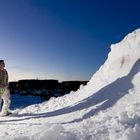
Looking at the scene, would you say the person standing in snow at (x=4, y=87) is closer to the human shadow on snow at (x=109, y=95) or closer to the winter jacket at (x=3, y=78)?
the winter jacket at (x=3, y=78)

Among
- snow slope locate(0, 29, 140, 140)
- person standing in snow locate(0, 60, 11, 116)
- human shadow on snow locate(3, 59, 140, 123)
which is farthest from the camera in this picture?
person standing in snow locate(0, 60, 11, 116)

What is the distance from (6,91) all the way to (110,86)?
3.66 metres

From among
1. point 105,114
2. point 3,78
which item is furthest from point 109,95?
point 3,78

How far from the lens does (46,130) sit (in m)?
7.80

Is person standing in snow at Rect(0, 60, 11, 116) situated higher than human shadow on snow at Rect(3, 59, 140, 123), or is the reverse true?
person standing in snow at Rect(0, 60, 11, 116)

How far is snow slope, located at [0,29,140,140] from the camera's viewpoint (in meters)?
7.55

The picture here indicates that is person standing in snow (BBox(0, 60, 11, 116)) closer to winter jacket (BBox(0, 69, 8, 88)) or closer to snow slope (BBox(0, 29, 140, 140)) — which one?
winter jacket (BBox(0, 69, 8, 88))

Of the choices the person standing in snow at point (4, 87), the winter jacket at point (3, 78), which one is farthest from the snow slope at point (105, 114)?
the winter jacket at point (3, 78)

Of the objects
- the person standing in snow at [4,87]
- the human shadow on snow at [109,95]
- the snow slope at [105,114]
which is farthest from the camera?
Answer: the person standing in snow at [4,87]

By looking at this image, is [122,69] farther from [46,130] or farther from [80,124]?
[46,130]

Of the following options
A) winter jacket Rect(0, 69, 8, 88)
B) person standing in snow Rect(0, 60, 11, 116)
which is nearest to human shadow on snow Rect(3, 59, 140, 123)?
person standing in snow Rect(0, 60, 11, 116)

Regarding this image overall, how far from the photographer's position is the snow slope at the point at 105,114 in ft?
24.8

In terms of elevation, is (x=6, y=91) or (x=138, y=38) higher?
(x=138, y=38)

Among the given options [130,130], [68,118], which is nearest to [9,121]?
[68,118]
